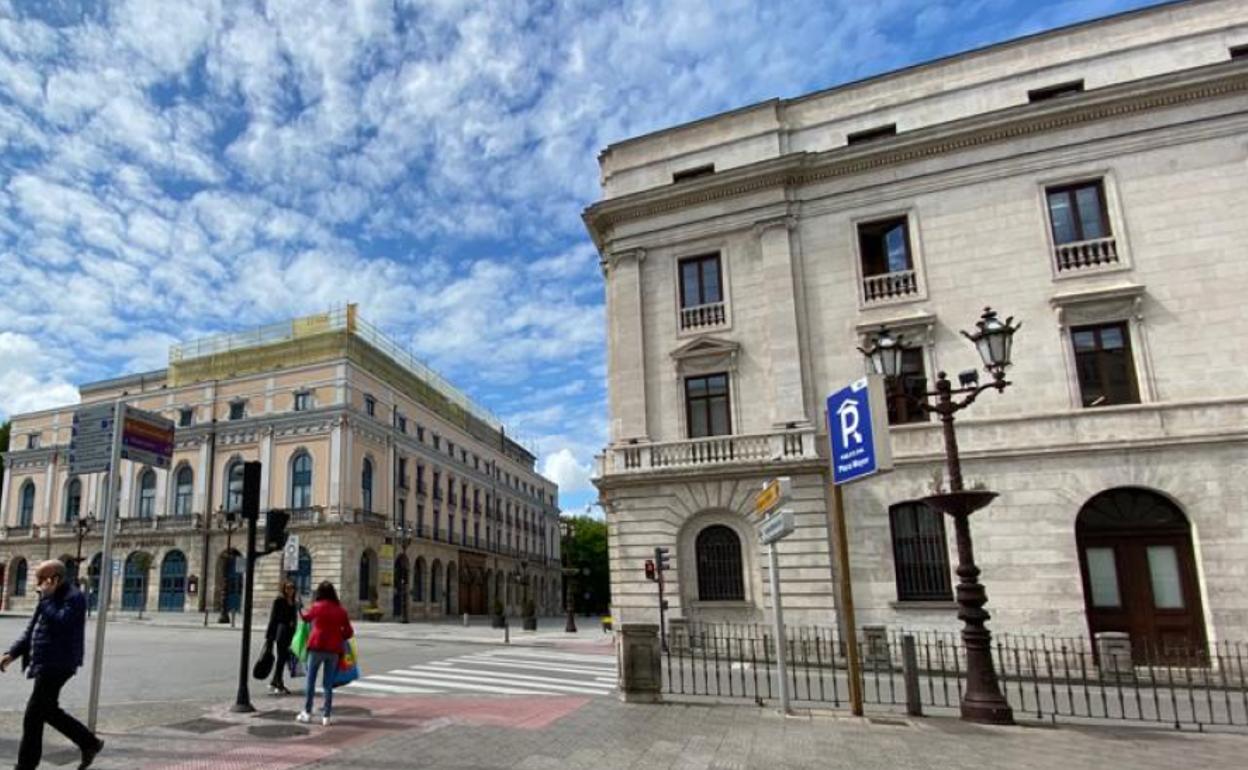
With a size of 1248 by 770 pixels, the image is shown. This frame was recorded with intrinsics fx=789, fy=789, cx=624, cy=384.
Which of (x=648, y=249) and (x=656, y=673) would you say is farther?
(x=648, y=249)

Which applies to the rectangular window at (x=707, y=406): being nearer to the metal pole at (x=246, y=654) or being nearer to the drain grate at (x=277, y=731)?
the metal pole at (x=246, y=654)

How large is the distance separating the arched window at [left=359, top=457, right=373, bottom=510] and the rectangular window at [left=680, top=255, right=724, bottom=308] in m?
29.9

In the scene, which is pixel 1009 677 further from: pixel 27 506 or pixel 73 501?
pixel 27 506

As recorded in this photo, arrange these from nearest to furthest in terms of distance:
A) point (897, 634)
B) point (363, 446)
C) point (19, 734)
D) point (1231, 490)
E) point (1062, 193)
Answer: point (19, 734), point (1231, 490), point (897, 634), point (1062, 193), point (363, 446)

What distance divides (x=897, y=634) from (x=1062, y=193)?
11.8 m

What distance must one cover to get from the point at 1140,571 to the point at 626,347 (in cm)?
1364

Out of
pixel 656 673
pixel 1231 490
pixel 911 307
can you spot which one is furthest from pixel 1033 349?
pixel 656 673

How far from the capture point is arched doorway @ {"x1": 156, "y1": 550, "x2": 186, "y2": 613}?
1804 inches

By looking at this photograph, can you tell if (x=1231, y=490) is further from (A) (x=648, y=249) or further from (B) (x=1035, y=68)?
(A) (x=648, y=249)

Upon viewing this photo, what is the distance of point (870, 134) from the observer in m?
22.3

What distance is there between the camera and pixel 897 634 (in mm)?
18562

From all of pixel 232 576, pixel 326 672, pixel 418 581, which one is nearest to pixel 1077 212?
pixel 326 672

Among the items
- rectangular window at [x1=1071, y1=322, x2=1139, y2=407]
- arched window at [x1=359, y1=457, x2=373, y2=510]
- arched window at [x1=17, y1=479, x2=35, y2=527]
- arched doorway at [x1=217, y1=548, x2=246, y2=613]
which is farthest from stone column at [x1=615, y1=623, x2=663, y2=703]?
arched window at [x1=17, y1=479, x2=35, y2=527]

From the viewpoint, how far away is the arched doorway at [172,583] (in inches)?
1804
